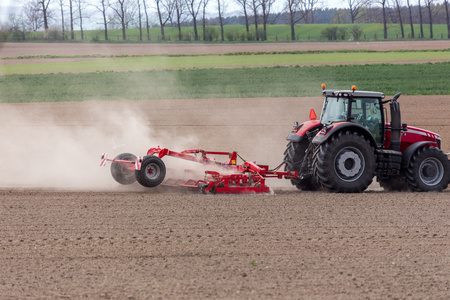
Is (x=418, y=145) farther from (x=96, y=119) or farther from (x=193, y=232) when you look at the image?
(x=96, y=119)

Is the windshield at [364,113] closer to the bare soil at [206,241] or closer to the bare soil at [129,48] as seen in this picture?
the bare soil at [206,241]

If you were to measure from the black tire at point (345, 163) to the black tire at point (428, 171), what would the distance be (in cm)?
81

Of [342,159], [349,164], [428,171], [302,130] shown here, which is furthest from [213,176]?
[428,171]

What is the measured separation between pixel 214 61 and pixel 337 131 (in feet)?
102

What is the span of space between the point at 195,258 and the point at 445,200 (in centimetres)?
510

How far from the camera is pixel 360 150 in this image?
32.7 ft

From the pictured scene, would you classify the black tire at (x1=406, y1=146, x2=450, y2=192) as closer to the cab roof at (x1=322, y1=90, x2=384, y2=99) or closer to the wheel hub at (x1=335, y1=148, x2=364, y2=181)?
the wheel hub at (x1=335, y1=148, x2=364, y2=181)

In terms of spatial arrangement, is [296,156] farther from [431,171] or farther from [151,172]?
[151,172]

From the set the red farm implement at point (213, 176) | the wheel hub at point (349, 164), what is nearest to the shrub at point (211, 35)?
the red farm implement at point (213, 176)

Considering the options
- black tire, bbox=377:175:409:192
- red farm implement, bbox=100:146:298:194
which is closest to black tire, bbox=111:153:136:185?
red farm implement, bbox=100:146:298:194

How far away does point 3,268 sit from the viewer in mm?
6199

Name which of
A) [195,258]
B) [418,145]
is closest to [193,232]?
[195,258]

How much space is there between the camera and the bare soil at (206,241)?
18.6ft

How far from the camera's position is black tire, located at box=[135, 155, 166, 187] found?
1002cm
